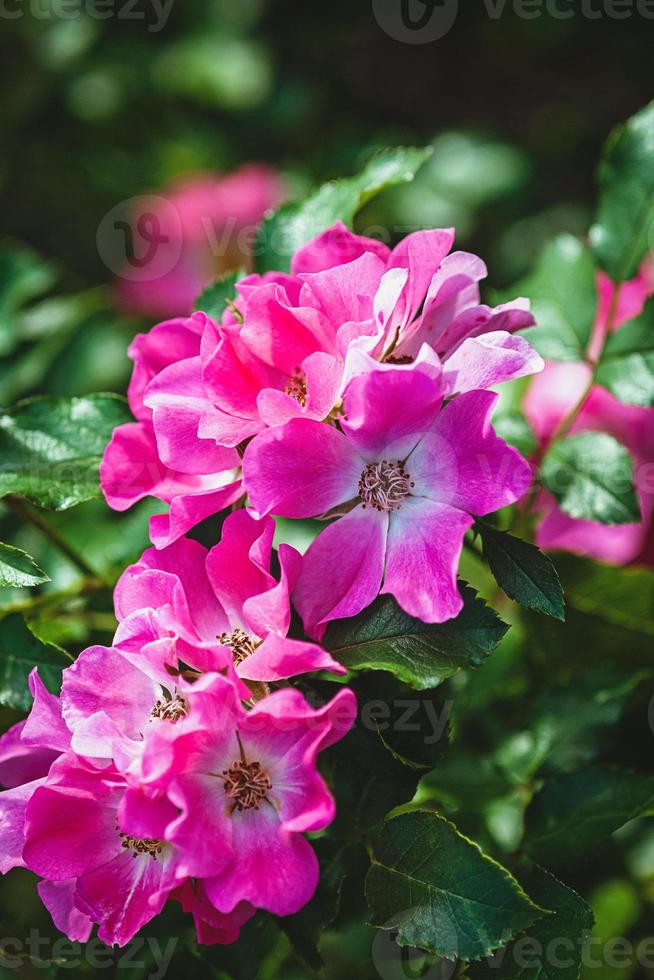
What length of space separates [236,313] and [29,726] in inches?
17.1

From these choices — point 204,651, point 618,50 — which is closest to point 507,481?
point 204,651

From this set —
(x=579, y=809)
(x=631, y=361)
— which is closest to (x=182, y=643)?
(x=579, y=809)

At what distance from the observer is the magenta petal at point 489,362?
0.82m

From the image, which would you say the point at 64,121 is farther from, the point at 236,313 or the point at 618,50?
the point at 236,313

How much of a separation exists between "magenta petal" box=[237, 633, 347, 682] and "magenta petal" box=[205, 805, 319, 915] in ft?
0.40

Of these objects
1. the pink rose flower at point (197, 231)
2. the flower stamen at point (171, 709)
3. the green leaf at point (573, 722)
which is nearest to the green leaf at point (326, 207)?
the flower stamen at point (171, 709)

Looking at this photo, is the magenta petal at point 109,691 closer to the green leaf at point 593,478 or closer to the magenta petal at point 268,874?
the magenta petal at point 268,874

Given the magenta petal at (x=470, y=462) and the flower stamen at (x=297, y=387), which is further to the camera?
the flower stamen at (x=297, y=387)

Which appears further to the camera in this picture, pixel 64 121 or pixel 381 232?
pixel 64 121

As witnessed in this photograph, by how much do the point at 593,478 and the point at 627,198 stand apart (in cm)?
37

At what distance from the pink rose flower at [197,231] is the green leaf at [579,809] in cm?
162

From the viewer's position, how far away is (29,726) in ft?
2.74

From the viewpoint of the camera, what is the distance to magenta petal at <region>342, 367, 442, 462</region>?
31.4 inches

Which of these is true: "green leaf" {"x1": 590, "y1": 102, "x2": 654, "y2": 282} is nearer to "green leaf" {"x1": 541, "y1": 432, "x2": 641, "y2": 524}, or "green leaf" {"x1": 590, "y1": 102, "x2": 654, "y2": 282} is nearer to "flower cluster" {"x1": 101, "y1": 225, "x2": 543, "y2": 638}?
"green leaf" {"x1": 541, "y1": 432, "x2": 641, "y2": 524}
